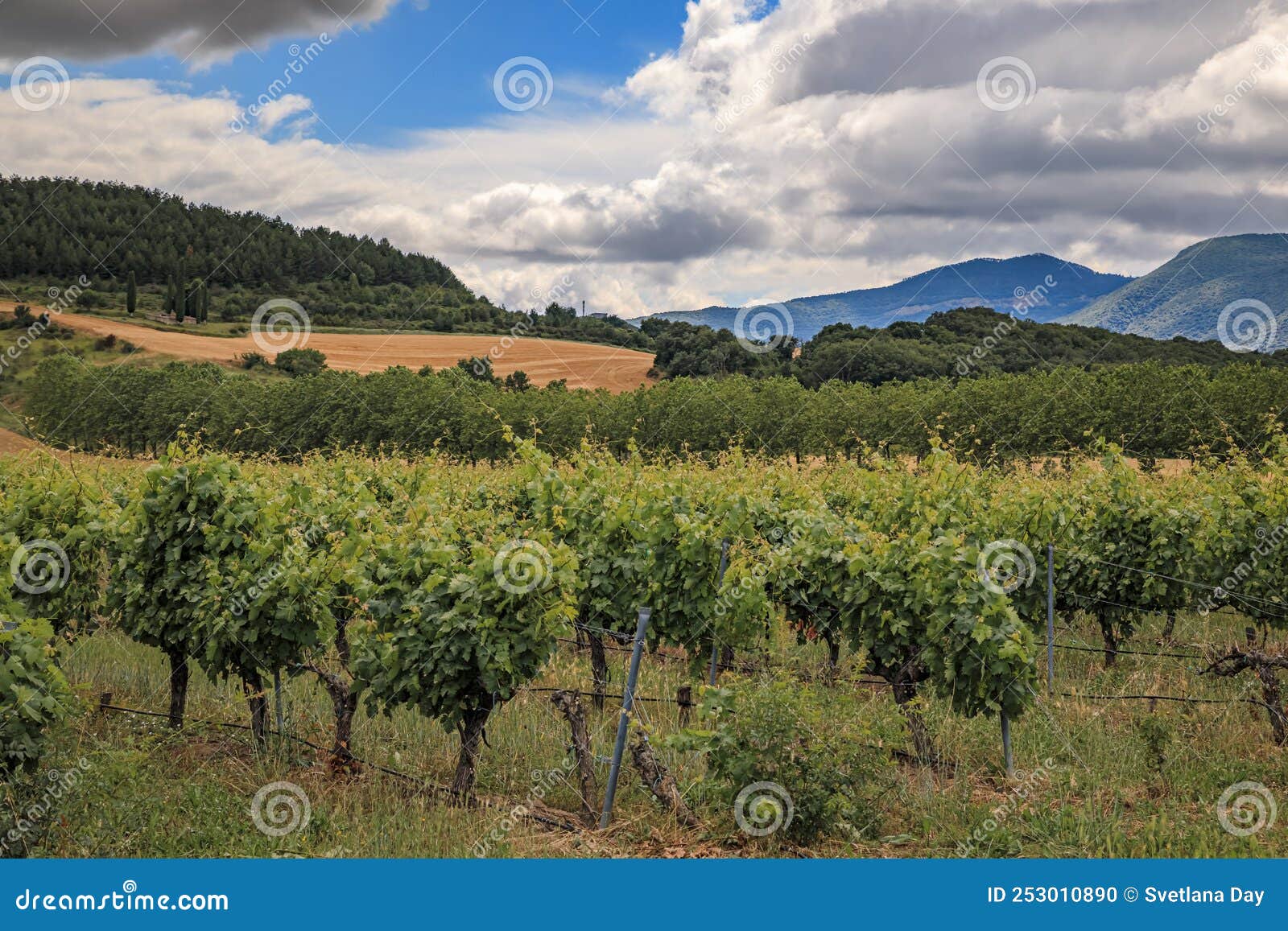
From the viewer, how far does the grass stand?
22.1 feet

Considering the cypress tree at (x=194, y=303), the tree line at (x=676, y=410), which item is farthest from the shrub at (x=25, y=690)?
the cypress tree at (x=194, y=303)

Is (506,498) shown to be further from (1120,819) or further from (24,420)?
(24,420)

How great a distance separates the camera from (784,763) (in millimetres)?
6902

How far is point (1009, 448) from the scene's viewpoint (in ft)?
153

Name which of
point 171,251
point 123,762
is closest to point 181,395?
point 171,251

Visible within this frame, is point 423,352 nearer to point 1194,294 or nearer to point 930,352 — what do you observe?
point 930,352

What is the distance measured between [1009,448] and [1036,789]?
4164 centimetres

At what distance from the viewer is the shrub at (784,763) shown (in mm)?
6855

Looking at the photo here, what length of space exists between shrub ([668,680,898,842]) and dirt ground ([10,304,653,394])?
60.8 m

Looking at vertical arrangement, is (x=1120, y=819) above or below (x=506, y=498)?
below

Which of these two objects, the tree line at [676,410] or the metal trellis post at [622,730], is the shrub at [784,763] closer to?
the metal trellis post at [622,730]

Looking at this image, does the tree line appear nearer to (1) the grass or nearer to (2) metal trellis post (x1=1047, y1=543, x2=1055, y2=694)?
(2) metal trellis post (x1=1047, y1=543, x2=1055, y2=694)

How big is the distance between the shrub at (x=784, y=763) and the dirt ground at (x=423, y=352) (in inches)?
2395

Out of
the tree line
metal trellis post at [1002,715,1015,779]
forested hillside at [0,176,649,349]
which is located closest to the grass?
metal trellis post at [1002,715,1015,779]
